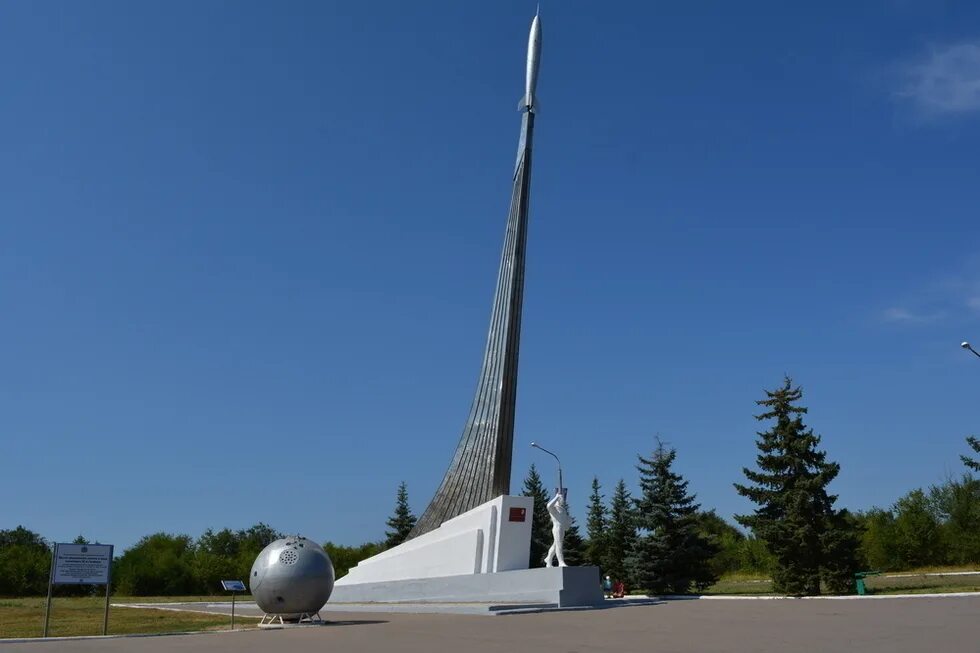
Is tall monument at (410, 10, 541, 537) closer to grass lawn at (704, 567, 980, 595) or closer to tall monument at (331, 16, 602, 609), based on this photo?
tall monument at (331, 16, 602, 609)

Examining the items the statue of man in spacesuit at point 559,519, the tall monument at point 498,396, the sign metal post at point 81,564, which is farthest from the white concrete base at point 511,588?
the sign metal post at point 81,564

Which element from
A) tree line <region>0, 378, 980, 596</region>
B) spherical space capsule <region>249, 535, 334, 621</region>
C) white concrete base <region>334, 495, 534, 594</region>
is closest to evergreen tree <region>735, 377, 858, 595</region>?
tree line <region>0, 378, 980, 596</region>

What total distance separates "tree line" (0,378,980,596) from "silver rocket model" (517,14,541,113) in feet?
37.6

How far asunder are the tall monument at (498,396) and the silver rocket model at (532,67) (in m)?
0.04

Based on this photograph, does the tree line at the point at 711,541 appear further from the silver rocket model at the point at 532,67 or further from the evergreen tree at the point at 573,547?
the silver rocket model at the point at 532,67

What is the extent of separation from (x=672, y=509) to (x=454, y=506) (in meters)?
8.48

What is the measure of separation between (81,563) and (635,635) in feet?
27.9

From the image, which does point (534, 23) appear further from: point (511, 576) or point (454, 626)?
point (454, 626)

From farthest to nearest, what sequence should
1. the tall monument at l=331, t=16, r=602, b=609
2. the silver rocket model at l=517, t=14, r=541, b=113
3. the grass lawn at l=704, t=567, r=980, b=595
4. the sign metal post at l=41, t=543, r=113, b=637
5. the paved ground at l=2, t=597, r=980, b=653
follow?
the silver rocket model at l=517, t=14, r=541, b=113 < the grass lawn at l=704, t=567, r=980, b=595 < the tall monument at l=331, t=16, r=602, b=609 < the sign metal post at l=41, t=543, r=113, b=637 < the paved ground at l=2, t=597, r=980, b=653

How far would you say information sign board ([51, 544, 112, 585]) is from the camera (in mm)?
11398

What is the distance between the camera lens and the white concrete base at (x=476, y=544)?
1739 centimetres

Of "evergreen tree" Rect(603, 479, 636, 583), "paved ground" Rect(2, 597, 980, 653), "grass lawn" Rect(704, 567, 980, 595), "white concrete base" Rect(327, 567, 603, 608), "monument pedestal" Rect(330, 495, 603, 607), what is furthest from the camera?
"evergreen tree" Rect(603, 479, 636, 583)

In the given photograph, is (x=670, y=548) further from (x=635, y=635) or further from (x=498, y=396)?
(x=635, y=635)

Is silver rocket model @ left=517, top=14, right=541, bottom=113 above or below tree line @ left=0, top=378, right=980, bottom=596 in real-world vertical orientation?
above
